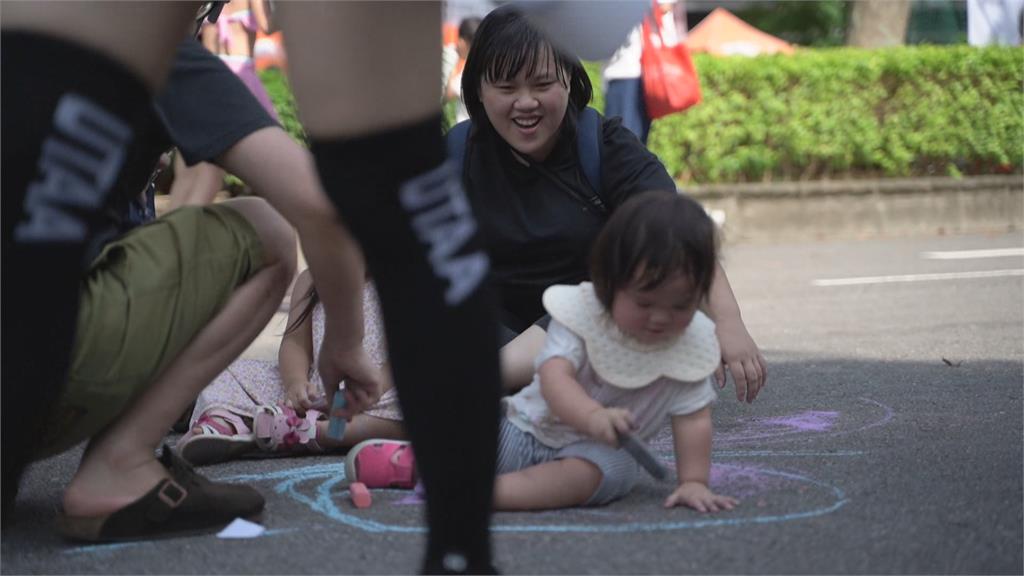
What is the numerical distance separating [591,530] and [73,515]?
0.89 meters

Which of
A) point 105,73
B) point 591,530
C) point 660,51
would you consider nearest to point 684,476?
point 591,530

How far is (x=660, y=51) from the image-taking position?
7.48 m

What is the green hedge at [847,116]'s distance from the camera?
11.2 meters

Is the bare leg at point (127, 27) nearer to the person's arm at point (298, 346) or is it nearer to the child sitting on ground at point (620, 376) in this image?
the child sitting on ground at point (620, 376)

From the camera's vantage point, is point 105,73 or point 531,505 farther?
point 531,505

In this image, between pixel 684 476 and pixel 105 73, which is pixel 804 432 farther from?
pixel 105 73

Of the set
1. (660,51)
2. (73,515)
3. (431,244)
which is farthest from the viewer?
(660,51)

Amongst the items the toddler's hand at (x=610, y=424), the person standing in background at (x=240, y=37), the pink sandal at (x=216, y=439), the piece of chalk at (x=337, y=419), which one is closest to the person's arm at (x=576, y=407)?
the toddler's hand at (x=610, y=424)

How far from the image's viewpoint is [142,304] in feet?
8.41

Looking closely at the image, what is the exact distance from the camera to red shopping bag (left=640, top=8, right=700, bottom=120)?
746cm

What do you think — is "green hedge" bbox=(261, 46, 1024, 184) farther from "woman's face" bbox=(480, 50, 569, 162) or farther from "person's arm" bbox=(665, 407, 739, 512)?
"person's arm" bbox=(665, 407, 739, 512)

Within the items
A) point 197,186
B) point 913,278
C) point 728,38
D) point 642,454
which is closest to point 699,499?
point 642,454

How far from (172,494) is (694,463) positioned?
3.12 feet

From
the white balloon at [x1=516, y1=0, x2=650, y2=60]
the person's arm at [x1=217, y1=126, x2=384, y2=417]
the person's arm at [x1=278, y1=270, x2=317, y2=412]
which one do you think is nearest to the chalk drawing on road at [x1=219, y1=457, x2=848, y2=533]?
the person's arm at [x1=217, y1=126, x2=384, y2=417]
